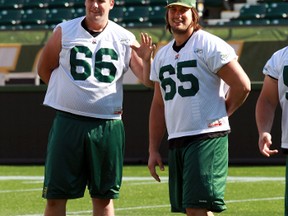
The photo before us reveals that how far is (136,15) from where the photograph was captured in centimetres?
2141

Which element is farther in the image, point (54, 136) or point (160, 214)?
point (160, 214)

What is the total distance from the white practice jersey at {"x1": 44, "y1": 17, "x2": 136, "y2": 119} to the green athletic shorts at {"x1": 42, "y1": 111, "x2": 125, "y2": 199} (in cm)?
8

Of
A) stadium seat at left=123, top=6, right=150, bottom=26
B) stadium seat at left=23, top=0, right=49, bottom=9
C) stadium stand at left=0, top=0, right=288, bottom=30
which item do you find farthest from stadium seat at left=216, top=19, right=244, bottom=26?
stadium seat at left=23, top=0, right=49, bottom=9

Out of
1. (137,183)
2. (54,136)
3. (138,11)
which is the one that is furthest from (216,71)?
(138,11)

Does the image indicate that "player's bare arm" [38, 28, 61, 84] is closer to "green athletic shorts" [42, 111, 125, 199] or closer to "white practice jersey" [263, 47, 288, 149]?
"green athletic shorts" [42, 111, 125, 199]

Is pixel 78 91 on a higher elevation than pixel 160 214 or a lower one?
higher

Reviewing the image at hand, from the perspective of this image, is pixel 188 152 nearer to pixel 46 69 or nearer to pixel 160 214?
pixel 46 69

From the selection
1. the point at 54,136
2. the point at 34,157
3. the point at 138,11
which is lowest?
the point at 34,157

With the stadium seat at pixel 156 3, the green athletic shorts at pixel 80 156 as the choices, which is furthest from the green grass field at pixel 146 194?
the stadium seat at pixel 156 3

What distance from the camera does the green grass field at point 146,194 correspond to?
10656mm

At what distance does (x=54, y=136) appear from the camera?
7.40m

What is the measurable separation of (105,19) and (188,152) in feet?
4.41

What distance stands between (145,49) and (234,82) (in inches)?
30.6

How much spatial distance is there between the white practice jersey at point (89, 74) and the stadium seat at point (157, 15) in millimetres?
13400
